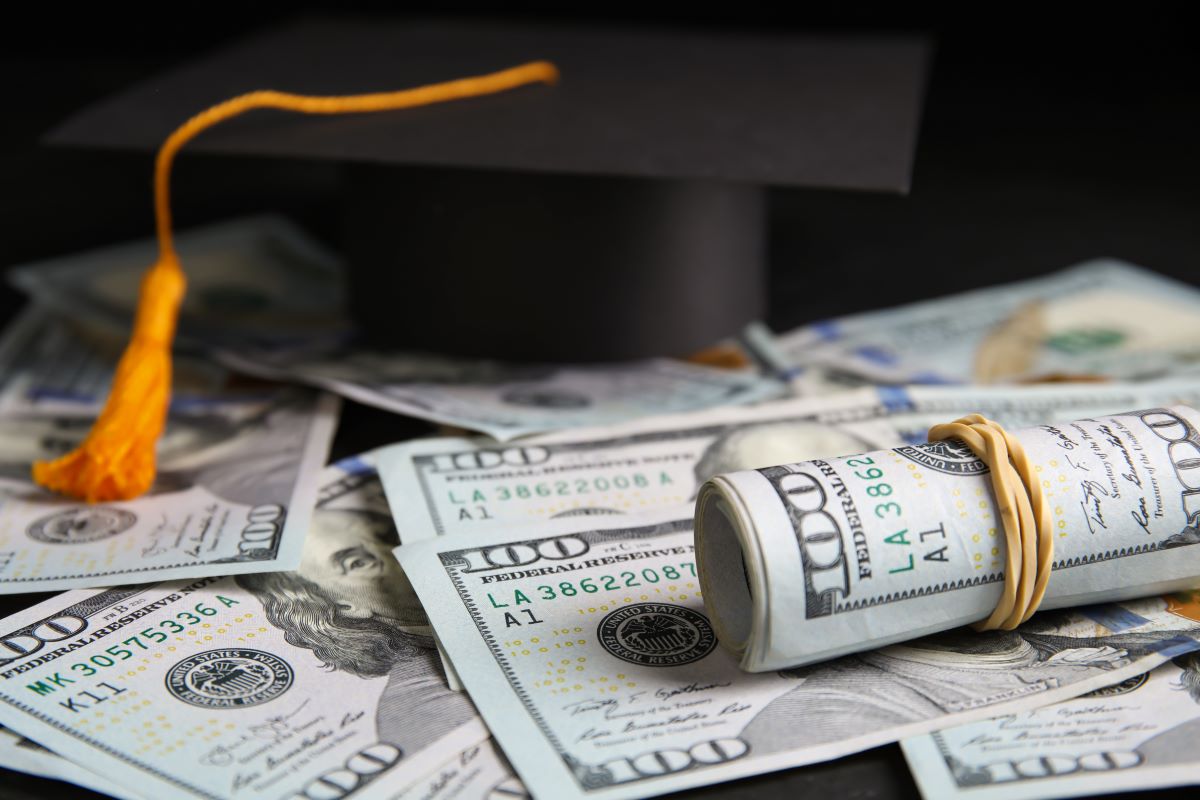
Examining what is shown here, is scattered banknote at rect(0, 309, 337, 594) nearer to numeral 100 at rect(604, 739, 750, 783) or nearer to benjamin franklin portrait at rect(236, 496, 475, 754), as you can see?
benjamin franklin portrait at rect(236, 496, 475, 754)

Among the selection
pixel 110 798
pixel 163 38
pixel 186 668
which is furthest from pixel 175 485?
pixel 163 38

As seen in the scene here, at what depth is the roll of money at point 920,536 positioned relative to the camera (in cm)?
81

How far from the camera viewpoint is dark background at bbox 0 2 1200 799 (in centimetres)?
180

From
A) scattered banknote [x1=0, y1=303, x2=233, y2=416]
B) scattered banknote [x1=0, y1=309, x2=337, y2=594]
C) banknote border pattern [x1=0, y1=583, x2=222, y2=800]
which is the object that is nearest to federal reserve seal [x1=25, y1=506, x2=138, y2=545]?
scattered banknote [x1=0, y1=309, x2=337, y2=594]

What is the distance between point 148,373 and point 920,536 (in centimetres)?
67

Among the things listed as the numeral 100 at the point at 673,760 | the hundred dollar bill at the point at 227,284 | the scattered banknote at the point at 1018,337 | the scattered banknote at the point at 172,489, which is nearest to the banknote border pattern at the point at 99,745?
the scattered banknote at the point at 172,489

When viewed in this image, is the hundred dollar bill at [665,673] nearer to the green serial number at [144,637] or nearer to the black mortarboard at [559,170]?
the green serial number at [144,637]

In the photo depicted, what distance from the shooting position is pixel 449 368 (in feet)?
4.56

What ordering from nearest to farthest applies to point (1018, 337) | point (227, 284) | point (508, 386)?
point (508, 386), point (1018, 337), point (227, 284)

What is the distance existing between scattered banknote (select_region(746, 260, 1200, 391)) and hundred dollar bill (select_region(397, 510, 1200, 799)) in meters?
0.49

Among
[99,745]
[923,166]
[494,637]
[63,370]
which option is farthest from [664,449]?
[923,166]

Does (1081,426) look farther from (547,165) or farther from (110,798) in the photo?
(110,798)

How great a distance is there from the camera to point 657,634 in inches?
35.8

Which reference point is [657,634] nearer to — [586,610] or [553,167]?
[586,610]
